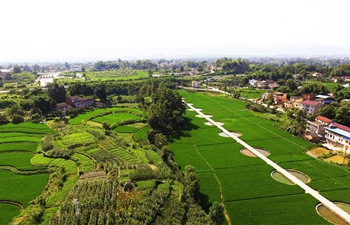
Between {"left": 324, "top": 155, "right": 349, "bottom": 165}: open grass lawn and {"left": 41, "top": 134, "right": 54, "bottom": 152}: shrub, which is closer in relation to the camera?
{"left": 324, "top": 155, "right": 349, "bottom": 165}: open grass lawn

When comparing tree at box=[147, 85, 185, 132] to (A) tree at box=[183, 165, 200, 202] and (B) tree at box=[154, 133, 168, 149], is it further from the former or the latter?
(A) tree at box=[183, 165, 200, 202]

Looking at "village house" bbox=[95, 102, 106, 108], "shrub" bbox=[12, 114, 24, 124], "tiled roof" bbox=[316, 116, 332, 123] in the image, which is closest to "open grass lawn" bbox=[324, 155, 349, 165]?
"tiled roof" bbox=[316, 116, 332, 123]

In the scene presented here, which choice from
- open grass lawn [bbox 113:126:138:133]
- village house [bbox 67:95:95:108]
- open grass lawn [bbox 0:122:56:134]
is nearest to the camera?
open grass lawn [bbox 0:122:56:134]

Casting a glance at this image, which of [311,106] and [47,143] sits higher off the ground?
[311,106]

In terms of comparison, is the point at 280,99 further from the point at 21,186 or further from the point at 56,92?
the point at 21,186

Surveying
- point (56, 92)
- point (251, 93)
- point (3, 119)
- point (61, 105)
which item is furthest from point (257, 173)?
point (251, 93)

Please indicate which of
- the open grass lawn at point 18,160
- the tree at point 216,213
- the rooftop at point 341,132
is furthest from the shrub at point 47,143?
the rooftop at point 341,132

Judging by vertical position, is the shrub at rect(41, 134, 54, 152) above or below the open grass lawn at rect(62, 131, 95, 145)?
above

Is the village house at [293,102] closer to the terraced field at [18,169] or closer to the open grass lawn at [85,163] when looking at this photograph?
the open grass lawn at [85,163]
